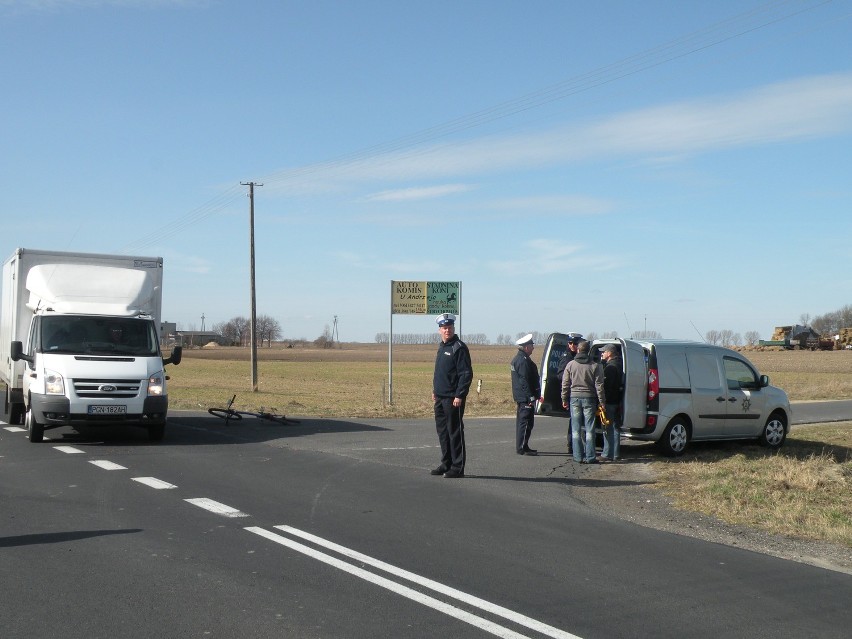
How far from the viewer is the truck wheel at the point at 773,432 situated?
48.6 ft

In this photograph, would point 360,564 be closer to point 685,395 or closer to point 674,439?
point 674,439

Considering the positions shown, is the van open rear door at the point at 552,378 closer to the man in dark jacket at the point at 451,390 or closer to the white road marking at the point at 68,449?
the man in dark jacket at the point at 451,390

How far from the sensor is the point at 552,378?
14.2 m

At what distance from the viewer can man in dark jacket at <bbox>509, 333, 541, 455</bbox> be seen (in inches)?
541

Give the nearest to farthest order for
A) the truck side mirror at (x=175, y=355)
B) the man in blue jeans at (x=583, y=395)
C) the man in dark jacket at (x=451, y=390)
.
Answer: the man in dark jacket at (x=451, y=390), the man in blue jeans at (x=583, y=395), the truck side mirror at (x=175, y=355)

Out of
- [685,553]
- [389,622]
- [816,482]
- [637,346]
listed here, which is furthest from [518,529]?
[637,346]

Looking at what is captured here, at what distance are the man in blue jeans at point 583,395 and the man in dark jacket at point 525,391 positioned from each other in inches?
37.3

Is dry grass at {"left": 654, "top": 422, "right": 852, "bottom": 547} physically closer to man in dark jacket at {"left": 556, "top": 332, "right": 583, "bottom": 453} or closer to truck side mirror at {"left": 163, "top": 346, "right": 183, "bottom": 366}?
man in dark jacket at {"left": 556, "top": 332, "right": 583, "bottom": 453}

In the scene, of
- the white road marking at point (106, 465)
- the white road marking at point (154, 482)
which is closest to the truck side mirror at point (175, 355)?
the white road marking at point (106, 465)

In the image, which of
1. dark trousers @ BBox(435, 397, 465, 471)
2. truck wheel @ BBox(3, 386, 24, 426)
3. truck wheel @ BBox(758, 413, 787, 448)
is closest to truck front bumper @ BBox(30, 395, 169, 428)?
truck wheel @ BBox(3, 386, 24, 426)

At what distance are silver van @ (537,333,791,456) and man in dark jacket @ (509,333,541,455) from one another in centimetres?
34

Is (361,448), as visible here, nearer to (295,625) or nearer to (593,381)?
(593,381)

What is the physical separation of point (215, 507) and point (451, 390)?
3.30 m

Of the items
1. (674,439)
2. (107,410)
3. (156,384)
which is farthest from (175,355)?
(674,439)
